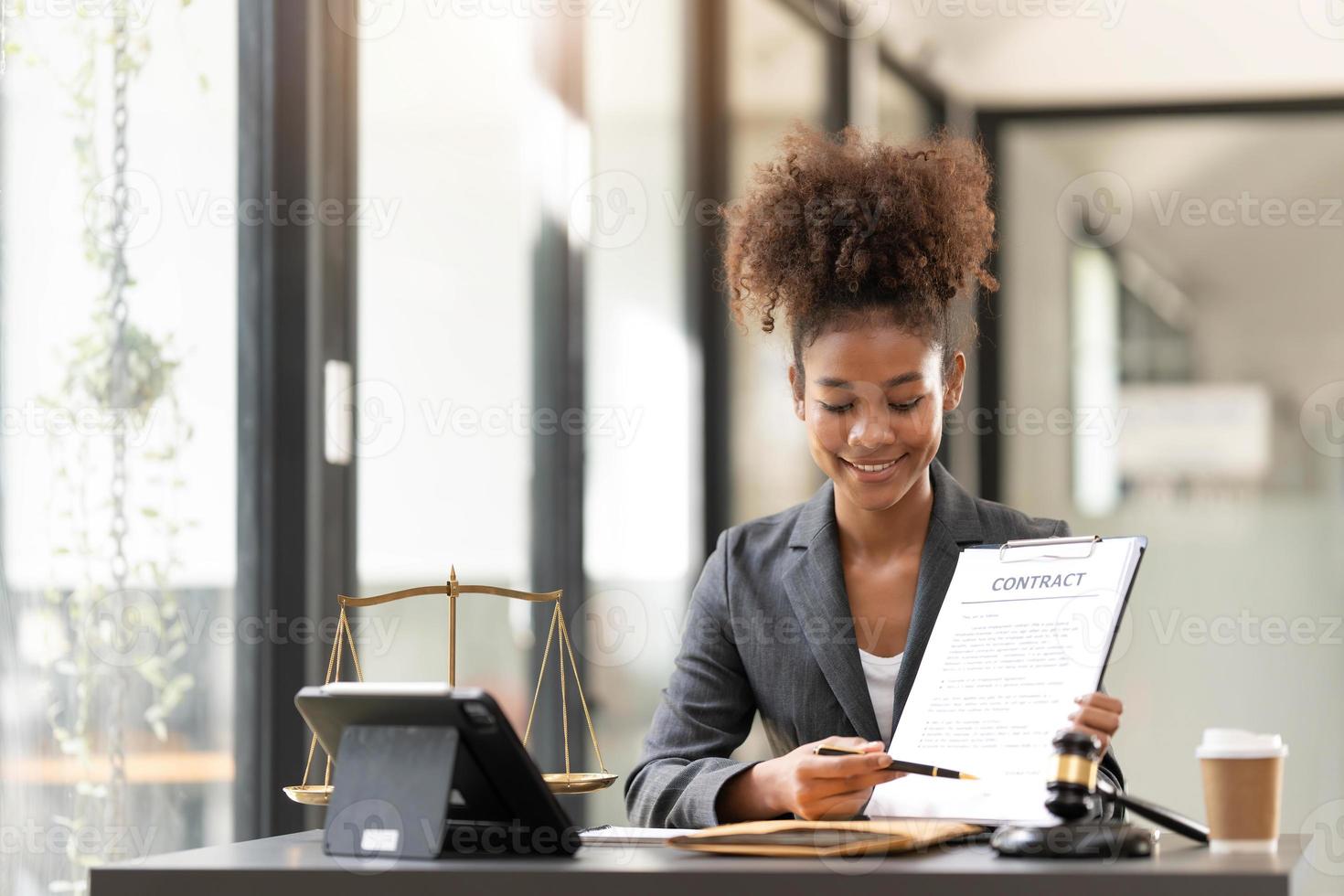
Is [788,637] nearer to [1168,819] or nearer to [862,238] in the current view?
[862,238]

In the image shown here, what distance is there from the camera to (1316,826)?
4.22m

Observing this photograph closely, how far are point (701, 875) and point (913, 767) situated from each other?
28cm

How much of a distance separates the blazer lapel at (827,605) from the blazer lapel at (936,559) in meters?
0.05

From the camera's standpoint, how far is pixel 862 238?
1837mm

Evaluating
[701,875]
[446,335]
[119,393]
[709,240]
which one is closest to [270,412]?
[119,393]

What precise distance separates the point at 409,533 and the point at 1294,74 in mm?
3033

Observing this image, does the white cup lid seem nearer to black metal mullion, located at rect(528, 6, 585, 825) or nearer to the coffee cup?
→ the coffee cup

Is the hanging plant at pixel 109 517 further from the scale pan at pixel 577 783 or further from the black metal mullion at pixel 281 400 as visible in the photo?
the scale pan at pixel 577 783

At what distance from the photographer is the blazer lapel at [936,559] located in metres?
1.77

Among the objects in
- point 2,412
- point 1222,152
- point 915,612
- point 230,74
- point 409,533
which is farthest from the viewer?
point 1222,152

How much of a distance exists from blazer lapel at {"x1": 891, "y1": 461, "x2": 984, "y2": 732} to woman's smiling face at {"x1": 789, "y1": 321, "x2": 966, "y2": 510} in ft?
0.27

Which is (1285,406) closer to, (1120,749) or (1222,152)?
(1222,152)

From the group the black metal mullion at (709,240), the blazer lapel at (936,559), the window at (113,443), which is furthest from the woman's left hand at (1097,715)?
the black metal mullion at (709,240)

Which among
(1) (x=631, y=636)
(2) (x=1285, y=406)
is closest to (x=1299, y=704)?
(2) (x=1285, y=406)
